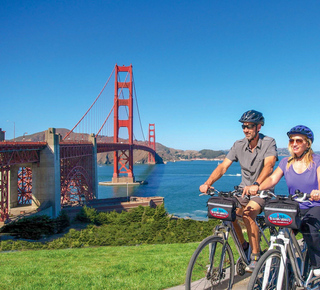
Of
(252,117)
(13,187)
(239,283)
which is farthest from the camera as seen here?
(13,187)

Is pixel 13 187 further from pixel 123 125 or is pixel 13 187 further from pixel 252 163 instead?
pixel 123 125

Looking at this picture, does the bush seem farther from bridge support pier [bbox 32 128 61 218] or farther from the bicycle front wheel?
the bicycle front wheel

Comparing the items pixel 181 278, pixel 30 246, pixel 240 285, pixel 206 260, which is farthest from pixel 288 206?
pixel 30 246

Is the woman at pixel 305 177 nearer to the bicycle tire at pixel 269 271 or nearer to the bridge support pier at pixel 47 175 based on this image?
the bicycle tire at pixel 269 271

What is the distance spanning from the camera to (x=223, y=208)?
3.05m

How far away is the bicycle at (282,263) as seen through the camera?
2754 mm

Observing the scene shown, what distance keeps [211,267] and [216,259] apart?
88 mm

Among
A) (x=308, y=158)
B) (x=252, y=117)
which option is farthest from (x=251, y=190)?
(x=252, y=117)

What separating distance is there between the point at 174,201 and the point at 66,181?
1620 cm

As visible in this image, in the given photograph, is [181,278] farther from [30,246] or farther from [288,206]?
[30,246]

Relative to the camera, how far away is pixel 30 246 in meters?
10.2

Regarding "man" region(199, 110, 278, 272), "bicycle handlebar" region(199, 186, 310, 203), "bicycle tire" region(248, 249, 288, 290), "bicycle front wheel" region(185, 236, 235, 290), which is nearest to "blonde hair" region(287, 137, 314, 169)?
"man" region(199, 110, 278, 272)

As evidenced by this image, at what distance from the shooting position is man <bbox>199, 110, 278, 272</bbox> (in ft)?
11.0

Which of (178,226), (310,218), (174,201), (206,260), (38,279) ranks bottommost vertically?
(174,201)
